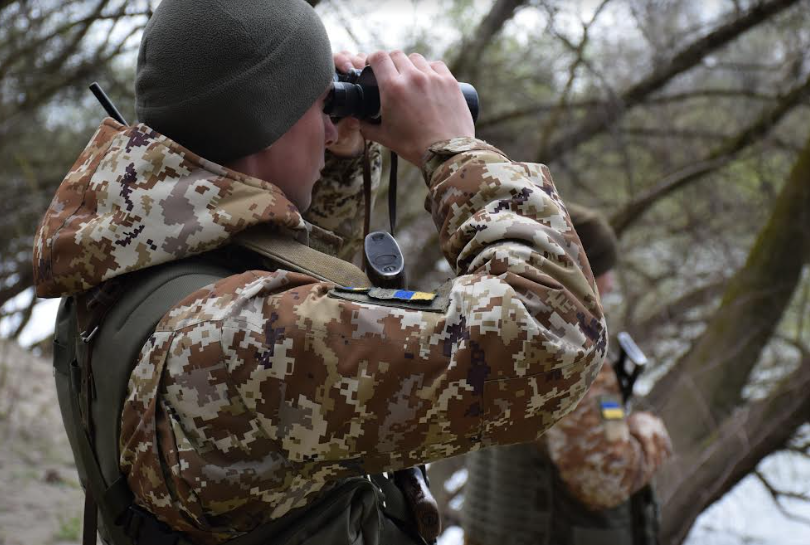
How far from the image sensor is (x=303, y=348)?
1099 mm

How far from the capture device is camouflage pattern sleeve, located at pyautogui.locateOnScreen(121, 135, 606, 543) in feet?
3.61

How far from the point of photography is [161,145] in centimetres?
125

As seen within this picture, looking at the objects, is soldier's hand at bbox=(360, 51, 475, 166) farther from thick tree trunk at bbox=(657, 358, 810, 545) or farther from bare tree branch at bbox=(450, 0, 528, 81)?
bare tree branch at bbox=(450, 0, 528, 81)

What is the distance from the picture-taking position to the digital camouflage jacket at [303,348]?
1101 millimetres

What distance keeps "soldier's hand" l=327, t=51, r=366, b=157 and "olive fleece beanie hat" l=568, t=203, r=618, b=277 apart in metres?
1.19

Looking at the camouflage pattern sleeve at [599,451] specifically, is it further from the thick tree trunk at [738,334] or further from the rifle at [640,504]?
the thick tree trunk at [738,334]

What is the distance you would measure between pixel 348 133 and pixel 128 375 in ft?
2.72

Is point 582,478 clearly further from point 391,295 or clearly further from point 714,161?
point 714,161

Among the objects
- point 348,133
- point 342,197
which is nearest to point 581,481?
point 342,197

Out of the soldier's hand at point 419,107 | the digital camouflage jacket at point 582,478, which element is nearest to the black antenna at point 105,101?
the soldier's hand at point 419,107

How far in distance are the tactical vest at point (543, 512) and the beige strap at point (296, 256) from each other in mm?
1507

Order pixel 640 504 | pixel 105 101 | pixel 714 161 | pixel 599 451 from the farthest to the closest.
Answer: pixel 714 161 → pixel 640 504 → pixel 599 451 → pixel 105 101

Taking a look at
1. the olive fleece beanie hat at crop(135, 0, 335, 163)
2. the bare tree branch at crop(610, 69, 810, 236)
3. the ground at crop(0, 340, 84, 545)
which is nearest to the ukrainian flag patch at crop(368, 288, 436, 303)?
the olive fleece beanie hat at crop(135, 0, 335, 163)

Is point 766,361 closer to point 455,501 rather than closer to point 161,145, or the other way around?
point 455,501
